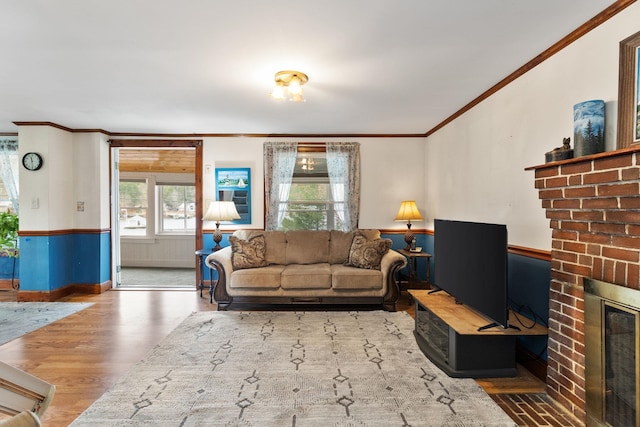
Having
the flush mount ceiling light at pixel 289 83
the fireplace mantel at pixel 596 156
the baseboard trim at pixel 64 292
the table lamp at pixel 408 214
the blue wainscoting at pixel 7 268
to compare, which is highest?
the flush mount ceiling light at pixel 289 83

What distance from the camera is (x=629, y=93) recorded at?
1874 millimetres

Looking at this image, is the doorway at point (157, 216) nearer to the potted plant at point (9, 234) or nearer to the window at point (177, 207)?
the window at point (177, 207)

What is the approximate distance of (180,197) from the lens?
24.5 ft

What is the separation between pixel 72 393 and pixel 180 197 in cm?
554

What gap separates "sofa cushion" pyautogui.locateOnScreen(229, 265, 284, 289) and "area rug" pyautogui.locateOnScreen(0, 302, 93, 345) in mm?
2000

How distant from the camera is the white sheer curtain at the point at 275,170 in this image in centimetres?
521

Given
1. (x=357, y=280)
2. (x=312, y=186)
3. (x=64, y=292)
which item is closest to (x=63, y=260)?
(x=64, y=292)

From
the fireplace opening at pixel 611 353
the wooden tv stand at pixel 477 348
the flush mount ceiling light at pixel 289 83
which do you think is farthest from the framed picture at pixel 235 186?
the fireplace opening at pixel 611 353

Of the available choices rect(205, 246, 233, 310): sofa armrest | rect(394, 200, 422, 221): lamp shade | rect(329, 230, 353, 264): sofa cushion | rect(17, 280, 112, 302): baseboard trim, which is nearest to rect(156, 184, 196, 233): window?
rect(17, 280, 112, 302): baseboard trim

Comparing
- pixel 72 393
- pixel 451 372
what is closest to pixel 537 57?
pixel 451 372

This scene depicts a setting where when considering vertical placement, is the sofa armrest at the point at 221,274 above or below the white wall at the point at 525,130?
below

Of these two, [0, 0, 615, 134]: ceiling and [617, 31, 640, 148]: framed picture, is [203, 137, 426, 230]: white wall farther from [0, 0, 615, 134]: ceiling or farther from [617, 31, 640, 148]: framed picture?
[617, 31, 640, 148]: framed picture

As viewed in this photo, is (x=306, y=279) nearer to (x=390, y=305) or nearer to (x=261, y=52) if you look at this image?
(x=390, y=305)

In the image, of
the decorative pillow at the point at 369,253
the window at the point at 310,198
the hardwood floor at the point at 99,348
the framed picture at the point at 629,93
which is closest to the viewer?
the framed picture at the point at 629,93
